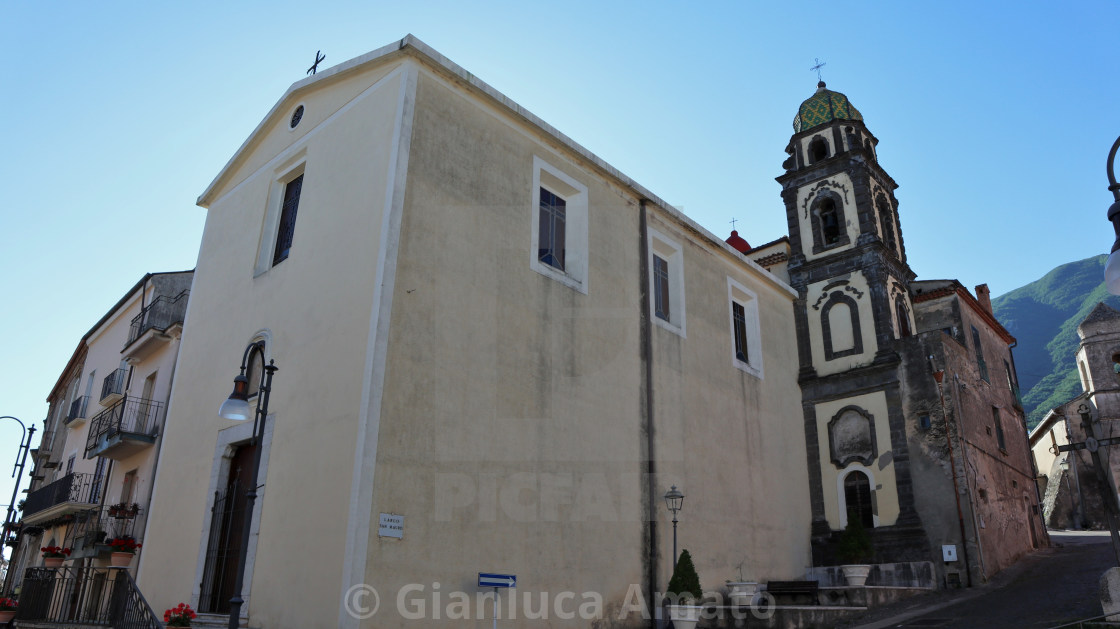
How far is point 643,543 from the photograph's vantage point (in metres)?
13.8

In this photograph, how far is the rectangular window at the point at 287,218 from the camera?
14.3m

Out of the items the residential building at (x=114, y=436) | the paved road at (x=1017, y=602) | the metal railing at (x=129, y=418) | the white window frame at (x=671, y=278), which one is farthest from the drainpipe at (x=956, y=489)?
the metal railing at (x=129, y=418)

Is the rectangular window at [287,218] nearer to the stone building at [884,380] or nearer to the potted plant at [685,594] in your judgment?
the potted plant at [685,594]

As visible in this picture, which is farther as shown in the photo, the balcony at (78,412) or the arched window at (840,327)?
the balcony at (78,412)

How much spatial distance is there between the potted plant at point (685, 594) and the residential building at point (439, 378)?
18.6 inches

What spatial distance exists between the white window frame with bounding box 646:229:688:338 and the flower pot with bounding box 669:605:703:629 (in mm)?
5527

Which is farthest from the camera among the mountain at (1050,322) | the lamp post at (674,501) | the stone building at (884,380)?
the mountain at (1050,322)

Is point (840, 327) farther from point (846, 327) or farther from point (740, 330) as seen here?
point (740, 330)

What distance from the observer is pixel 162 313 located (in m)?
19.4

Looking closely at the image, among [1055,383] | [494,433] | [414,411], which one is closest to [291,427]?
[414,411]

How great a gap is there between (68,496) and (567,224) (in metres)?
14.6

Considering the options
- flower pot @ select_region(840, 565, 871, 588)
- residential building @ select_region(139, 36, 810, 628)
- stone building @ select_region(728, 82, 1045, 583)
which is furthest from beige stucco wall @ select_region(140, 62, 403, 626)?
Answer: stone building @ select_region(728, 82, 1045, 583)

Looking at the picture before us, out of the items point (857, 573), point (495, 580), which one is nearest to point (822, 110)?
point (857, 573)

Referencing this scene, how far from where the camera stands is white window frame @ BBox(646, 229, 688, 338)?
16.3m
